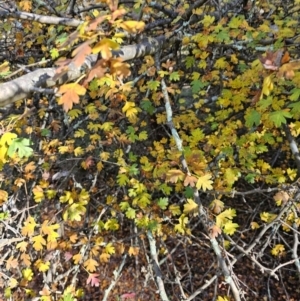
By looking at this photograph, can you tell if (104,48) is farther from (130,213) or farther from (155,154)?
(155,154)

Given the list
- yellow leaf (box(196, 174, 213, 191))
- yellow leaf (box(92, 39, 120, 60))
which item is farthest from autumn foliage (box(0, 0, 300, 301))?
yellow leaf (box(92, 39, 120, 60))

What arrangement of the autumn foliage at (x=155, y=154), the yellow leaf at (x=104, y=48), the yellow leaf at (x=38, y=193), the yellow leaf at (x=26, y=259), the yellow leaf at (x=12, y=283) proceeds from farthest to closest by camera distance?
1. the yellow leaf at (x=38, y=193)
2. the yellow leaf at (x=26, y=259)
3. the yellow leaf at (x=12, y=283)
4. the autumn foliage at (x=155, y=154)
5. the yellow leaf at (x=104, y=48)

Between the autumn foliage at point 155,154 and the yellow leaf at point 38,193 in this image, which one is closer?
the autumn foliage at point 155,154

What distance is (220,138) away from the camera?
3.41m

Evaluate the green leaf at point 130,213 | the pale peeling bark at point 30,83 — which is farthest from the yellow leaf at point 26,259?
the pale peeling bark at point 30,83

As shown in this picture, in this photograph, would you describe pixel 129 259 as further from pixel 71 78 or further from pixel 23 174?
pixel 71 78

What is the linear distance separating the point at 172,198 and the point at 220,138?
146 cm

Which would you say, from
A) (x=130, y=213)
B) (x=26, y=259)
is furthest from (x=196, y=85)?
(x=26, y=259)

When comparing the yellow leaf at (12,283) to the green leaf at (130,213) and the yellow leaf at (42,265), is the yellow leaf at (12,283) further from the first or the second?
the green leaf at (130,213)

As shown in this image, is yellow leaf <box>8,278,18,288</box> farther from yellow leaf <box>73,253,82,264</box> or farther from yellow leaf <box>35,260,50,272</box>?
yellow leaf <box>73,253,82,264</box>

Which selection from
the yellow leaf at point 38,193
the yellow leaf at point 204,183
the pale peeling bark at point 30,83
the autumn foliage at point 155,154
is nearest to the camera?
the pale peeling bark at point 30,83

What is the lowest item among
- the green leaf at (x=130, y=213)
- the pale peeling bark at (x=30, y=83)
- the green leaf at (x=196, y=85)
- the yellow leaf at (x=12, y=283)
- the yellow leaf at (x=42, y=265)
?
the yellow leaf at (x=42, y=265)

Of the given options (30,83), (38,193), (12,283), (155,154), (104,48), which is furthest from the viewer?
(155,154)

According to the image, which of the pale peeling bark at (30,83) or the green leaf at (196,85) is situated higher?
the pale peeling bark at (30,83)
